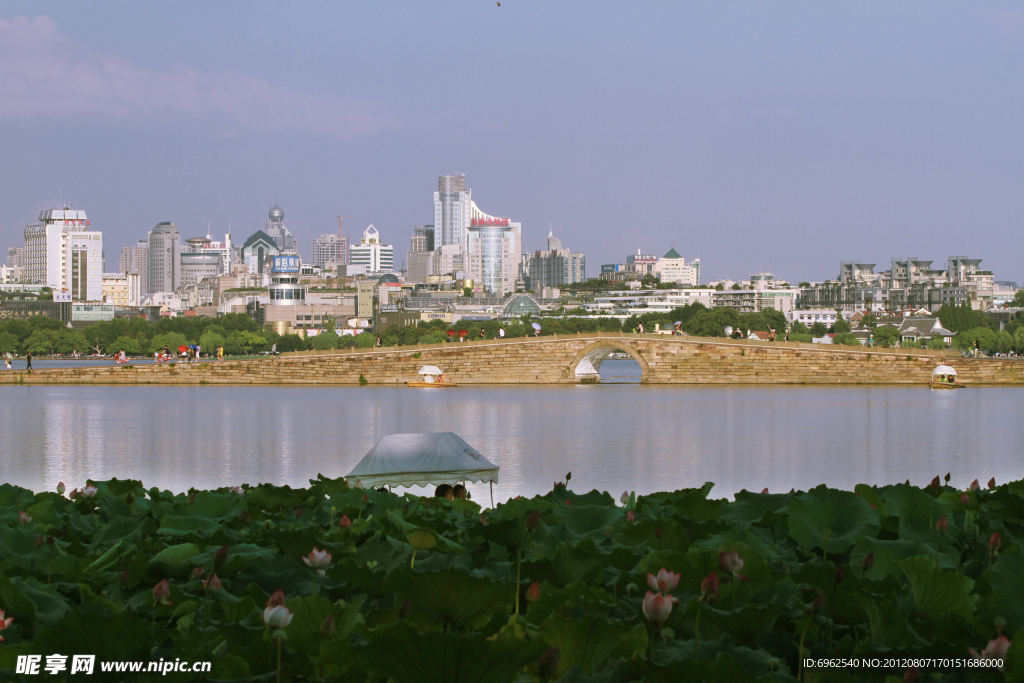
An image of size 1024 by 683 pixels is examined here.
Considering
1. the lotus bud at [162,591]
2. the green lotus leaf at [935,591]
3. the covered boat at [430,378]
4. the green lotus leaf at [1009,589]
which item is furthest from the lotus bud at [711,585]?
the covered boat at [430,378]

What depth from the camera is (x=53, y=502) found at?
13.7 feet

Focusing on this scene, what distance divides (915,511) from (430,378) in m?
33.2

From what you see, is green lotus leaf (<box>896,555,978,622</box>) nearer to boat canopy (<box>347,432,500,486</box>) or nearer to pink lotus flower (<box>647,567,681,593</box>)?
pink lotus flower (<box>647,567,681,593</box>)

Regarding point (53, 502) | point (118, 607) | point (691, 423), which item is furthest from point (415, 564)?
point (691, 423)

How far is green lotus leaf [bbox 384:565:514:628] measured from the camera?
2.21 meters

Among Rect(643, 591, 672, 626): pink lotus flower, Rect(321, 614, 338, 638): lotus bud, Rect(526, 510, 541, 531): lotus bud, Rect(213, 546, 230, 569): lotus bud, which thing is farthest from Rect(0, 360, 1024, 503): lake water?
Rect(643, 591, 672, 626): pink lotus flower

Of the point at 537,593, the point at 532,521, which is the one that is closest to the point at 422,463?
the point at 532,521

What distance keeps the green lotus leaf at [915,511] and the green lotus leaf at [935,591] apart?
790 millimetres

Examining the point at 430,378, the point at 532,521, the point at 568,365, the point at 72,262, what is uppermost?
the point at 72,262

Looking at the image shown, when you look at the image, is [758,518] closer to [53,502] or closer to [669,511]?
[669,511]

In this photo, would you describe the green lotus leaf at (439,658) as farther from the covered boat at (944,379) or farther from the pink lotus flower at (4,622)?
the covered boat at (944,379)

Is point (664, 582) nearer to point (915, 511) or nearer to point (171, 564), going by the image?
point (171, 564)

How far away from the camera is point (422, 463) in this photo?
739 centimetres

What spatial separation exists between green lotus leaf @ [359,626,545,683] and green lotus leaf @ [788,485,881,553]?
155 cm
